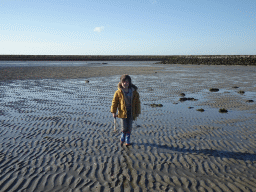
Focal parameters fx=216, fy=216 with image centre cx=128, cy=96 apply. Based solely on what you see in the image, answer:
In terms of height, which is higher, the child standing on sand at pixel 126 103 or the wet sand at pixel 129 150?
the child standing on sand at pixel 126 103

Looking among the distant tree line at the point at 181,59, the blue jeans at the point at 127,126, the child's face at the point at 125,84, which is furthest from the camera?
the distant tree line at the point at 181,59

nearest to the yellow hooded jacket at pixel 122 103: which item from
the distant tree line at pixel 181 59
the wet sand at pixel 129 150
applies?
the wet sand at pixel 129 150

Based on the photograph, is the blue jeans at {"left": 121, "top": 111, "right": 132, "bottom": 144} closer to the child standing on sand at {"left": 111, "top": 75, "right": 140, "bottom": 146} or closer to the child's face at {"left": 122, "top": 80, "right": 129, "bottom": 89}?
the child standing on sand at {"left": 111, "top": 75, "right": 140, "bottom": 146}

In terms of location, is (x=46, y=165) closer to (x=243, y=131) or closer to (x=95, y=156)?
(x=95, y=156)

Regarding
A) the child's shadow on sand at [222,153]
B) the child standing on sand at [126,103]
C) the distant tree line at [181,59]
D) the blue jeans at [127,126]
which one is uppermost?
the distant tree line at [181,59]

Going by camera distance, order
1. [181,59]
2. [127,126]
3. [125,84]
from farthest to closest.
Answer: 1. [181,59]
2. [127,126]
3. [125,84]

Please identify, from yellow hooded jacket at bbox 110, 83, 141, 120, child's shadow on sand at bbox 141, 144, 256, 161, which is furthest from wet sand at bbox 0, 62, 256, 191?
yellow hooded jacket at bbox 110, 83, 141, 120

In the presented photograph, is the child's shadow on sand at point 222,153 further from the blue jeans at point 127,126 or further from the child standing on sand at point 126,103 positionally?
the child standing on sand at point 126,103

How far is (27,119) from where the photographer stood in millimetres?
9586

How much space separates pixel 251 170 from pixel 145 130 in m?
3.83

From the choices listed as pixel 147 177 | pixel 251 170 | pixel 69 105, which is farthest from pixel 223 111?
pixel 69 105

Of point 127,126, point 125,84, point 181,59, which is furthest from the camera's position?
point 181,59

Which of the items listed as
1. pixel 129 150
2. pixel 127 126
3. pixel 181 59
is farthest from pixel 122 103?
pixel 181 59

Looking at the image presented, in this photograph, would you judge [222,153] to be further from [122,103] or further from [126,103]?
[122,103]
